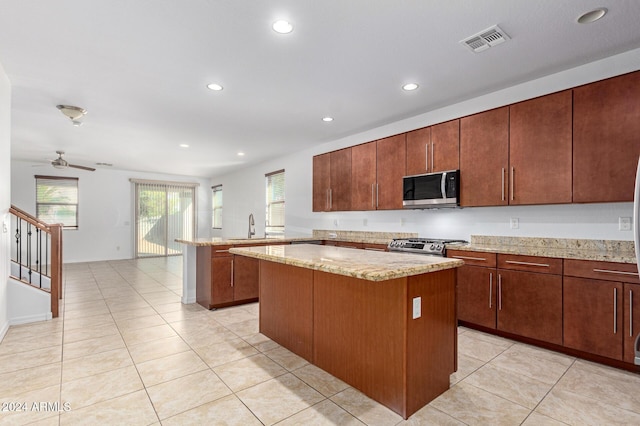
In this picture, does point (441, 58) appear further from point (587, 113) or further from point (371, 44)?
point (587, 113)

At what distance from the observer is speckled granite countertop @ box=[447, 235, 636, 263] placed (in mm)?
2538

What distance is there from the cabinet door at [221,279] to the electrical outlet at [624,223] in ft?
13.1

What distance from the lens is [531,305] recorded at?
2.83 metres

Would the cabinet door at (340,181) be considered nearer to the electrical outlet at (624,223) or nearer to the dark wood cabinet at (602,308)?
the dark wood cabinet at (602,308)

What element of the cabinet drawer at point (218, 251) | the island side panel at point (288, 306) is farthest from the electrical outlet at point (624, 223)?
the cabinet drawer at point (218, 251)

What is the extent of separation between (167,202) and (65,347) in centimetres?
710

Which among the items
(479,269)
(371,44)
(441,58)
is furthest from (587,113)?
(371,44)

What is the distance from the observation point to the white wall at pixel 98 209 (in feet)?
24.9

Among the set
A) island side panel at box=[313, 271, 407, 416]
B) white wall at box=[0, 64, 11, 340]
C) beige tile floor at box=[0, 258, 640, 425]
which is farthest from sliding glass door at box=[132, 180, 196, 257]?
island side panel at box=[313, 271, 407, 416]

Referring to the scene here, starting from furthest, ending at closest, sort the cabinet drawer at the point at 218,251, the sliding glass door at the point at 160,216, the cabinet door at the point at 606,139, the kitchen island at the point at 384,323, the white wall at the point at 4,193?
the sliding glass door at the point at 160,216 → the cabinet drawer at the point at 218,251 → the white wall at the point at 4,193 → the cabinet door at the point at 606,139 → the kitchen island at the point at 384,323

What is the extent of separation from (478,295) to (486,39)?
2306mm

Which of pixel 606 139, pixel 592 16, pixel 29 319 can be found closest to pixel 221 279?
pixel 29 319

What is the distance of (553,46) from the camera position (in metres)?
2.54

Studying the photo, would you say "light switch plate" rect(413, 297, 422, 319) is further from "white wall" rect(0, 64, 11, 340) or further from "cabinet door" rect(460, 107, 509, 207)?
"white wall" rect(0, 64, 11, 340)
